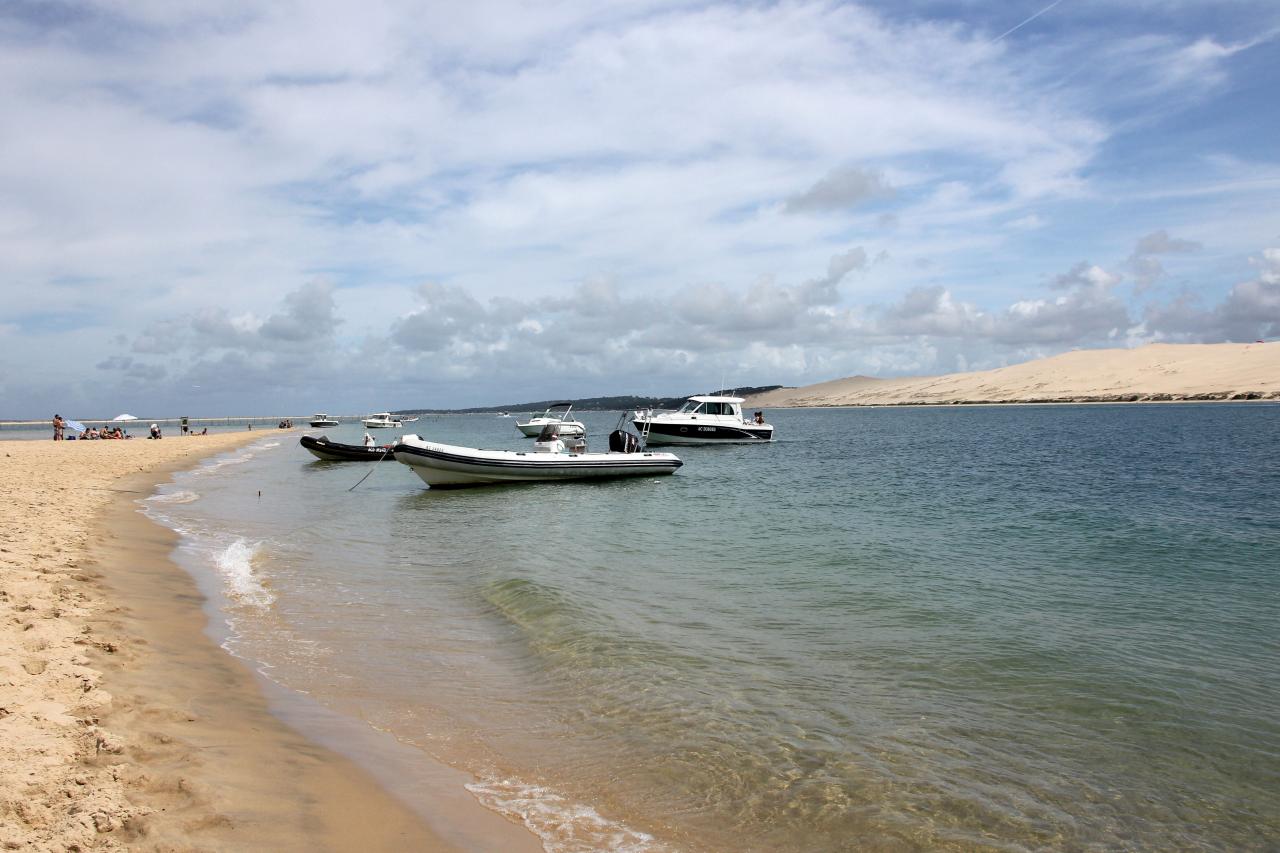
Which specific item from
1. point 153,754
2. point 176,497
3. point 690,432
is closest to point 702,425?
point 690,432

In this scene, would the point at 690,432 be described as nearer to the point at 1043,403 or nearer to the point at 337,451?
the point at 337,451

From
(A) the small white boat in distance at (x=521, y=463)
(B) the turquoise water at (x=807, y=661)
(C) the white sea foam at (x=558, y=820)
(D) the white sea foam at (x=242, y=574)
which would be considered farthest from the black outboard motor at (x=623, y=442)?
(C) the white sea foam at (x=558, y=820)

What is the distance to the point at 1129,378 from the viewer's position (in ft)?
462

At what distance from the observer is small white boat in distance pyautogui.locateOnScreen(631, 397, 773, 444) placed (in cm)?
4928

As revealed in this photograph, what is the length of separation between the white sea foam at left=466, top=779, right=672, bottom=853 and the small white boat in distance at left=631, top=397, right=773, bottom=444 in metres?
41.9

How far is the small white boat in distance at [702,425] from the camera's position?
49.3 meters

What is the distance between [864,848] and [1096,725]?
335cm

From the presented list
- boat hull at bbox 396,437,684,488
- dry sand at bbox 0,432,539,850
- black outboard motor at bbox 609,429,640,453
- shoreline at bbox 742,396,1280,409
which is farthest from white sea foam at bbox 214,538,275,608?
shoreline at bbox 742,396,1280,409

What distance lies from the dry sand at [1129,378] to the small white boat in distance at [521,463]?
11528 cm

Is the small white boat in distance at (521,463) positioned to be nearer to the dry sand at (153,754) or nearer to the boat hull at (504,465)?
the boat hull at (504,465)

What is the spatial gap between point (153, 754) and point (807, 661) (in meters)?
6.18

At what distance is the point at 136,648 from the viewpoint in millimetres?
7715

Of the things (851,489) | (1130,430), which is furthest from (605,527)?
(1130,430)

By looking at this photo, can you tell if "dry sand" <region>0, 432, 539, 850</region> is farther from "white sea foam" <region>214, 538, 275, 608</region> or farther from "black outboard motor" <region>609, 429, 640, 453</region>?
"black outboard motor" <region>609, 429, 640, 453</region>
